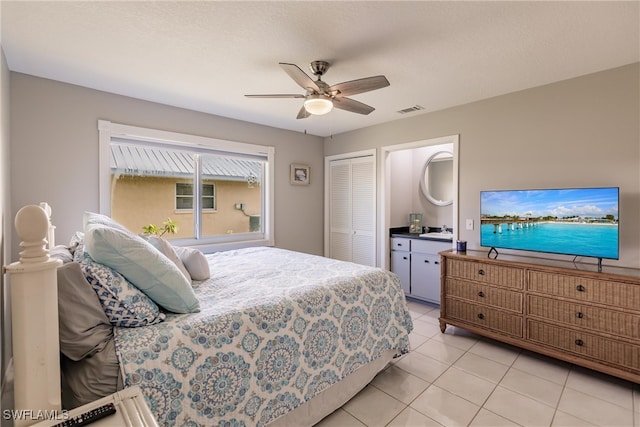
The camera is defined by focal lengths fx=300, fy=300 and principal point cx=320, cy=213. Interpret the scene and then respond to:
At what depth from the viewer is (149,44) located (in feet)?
6.77

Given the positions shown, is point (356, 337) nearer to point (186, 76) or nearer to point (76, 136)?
point (186, 76)

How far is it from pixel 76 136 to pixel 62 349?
7.82 feet

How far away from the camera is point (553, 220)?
8.47 ft

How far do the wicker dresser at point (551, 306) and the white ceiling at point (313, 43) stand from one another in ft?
5.35

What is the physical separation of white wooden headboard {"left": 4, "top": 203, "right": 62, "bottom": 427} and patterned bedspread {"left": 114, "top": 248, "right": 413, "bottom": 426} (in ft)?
0.82

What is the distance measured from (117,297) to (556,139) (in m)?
3.56

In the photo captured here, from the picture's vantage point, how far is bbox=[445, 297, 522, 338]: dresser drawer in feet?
8.64

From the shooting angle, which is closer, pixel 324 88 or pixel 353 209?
pixel 324 88

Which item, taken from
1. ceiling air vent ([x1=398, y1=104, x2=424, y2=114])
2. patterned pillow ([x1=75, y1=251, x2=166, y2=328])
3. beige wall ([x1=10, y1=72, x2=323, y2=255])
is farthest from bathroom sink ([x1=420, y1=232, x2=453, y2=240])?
patterned pillow ([x1=75, y1=251, x2=166, y2=328])

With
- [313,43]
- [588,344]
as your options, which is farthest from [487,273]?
[313,43]

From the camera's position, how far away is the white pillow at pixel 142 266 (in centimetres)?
135

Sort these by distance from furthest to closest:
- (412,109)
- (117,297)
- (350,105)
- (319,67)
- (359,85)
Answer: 1. (412,109)
2. (350,105)
3. (319,67)
4. (359,85)
5. (117,297)

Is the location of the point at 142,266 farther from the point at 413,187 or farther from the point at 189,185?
the point at 413,187

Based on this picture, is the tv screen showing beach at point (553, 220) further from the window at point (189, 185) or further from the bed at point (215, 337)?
the window at point (189, 185)
